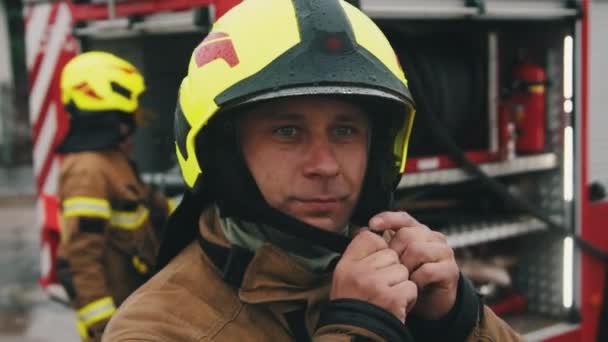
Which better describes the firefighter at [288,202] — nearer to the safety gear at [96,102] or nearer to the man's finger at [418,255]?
the man's finger at [418,255]

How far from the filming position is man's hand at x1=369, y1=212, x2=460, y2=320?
4.45ft

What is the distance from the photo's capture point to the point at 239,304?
4.52ft

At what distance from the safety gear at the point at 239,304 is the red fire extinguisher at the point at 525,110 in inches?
96.4

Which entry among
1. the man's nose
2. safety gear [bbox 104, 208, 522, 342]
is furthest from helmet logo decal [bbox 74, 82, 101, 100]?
the man's nose

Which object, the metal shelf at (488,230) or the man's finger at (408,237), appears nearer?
the man's finger at (408,237)

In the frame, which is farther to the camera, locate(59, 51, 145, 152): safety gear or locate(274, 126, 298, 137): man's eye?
locate(59, 51, 145, 152): safety gear

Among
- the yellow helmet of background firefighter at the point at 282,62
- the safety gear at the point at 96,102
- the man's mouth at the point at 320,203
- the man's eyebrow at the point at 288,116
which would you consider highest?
the yellow helmet of background firefighter at the point at 282,62

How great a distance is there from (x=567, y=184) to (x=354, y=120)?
8.67 ft

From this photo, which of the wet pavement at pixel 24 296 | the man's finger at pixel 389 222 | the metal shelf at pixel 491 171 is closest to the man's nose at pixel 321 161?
the man's finger at pixel 389 222

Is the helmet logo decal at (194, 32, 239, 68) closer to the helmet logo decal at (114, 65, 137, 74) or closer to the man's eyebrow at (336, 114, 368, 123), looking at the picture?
the man's eyebrow at (336, 114, 368, 123)

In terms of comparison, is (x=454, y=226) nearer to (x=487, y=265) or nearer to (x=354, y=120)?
(x=487, y=265)

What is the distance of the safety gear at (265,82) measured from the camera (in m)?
1.37

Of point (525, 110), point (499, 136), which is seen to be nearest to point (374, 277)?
point (499, 136)

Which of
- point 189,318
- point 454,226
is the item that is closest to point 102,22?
point 454,226
